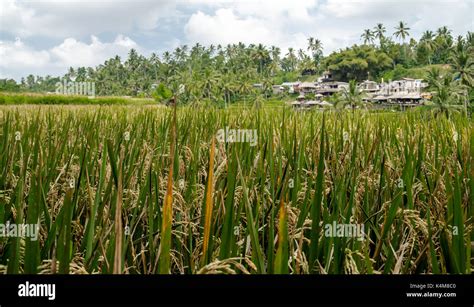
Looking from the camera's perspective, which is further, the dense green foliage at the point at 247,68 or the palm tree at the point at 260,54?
the palm tree at the point at 260,54

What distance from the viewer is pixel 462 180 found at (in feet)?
5.98

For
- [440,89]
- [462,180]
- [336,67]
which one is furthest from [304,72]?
[462,180]

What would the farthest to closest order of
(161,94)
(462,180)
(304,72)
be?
1. (304,72)
2. (161,94)
3. (462,180)

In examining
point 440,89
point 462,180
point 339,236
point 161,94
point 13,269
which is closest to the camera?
point 13,269

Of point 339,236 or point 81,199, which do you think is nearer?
point 339,236

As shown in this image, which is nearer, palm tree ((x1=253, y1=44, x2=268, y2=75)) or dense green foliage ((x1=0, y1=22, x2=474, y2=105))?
dense green foliage ((x1=0, y1=22, x2=474, y2=105))

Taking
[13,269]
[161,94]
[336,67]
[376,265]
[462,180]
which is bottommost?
[376,265]
